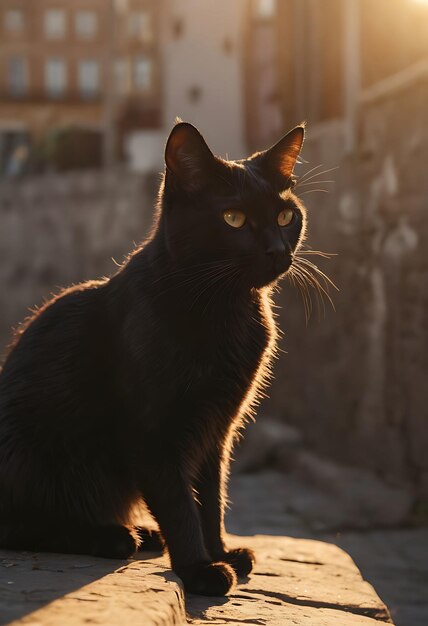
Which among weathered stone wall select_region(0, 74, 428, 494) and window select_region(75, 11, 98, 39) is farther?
window select_region(75, 11, 98, 39)

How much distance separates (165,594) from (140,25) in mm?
34248

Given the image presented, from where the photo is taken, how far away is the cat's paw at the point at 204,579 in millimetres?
2873

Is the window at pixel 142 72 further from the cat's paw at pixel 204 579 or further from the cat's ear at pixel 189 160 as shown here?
the cat's paw at pixel 204 579

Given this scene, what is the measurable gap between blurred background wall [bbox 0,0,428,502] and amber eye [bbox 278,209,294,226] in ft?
4.50

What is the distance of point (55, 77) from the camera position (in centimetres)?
3891

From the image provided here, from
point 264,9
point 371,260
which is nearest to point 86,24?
point 264,9

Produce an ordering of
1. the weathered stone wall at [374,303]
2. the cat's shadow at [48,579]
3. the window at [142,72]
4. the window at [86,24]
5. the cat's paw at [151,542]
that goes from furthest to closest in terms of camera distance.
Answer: the window at [86,24], the window at [142,72], the weathered stone wall at [374,303], the cat's paw at [151,542], the cat's shadow at [48,579]

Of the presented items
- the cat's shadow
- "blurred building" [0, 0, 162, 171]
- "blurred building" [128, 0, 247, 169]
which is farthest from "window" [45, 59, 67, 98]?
the cat's shadow

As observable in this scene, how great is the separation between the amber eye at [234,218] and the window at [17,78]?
37.2m

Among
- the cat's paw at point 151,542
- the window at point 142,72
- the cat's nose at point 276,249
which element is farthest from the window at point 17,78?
the cat's nose at point 276,249

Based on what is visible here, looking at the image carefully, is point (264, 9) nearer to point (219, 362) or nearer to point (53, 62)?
point (219, 362)

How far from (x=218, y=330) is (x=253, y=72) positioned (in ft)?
42.3

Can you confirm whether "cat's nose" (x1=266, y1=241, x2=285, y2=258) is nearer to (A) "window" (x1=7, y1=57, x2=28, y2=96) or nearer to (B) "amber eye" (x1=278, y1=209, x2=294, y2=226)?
(B) "amber eye" (x1=278, y1=209, x2=294, y2=226)

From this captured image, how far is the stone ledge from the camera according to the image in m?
2.23
